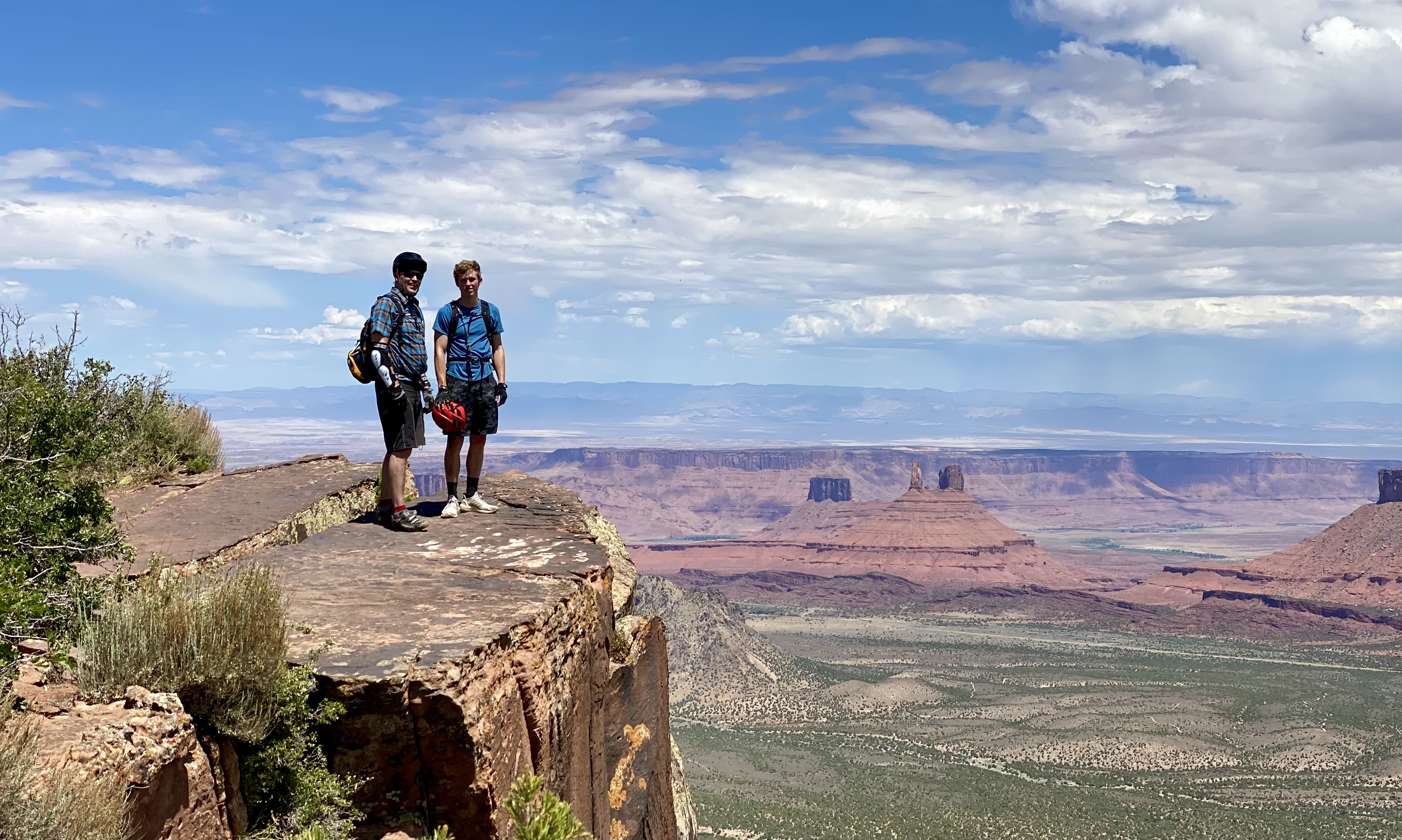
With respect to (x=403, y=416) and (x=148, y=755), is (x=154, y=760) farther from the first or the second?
(x=403, y=416)

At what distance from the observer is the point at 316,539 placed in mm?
9656

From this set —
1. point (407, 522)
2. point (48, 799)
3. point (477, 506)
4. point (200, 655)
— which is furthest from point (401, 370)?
point (48, 799)

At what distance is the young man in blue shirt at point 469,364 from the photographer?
10406 millimetres

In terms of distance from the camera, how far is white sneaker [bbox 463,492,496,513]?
11.0 meters

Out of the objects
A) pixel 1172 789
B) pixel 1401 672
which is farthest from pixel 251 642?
pixel 1401 672

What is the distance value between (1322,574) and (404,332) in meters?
137

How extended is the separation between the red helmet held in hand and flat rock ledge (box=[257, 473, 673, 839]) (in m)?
0.83

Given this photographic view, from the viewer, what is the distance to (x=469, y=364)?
1058 centimetres

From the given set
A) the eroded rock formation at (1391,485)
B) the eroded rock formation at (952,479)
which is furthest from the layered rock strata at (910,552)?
the eroded rock formation at (1391,485)

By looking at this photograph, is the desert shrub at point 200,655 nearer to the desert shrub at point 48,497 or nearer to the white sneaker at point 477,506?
the desert shrub at point 48,497

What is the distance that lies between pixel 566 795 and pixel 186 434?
30.4 feet

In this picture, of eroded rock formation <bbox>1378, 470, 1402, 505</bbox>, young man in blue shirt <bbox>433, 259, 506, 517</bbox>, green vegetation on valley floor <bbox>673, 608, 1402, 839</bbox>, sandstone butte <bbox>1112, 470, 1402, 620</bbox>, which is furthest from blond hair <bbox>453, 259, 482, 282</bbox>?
eroded rock formation <bbox>1378, 470, 1402, 505</bbox>

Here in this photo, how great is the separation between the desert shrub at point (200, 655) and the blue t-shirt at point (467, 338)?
4.65 metres

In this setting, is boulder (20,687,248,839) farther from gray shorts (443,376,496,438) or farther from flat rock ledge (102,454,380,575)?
gray shorts (443,376,496,438)
